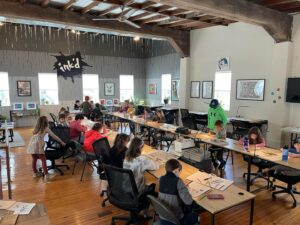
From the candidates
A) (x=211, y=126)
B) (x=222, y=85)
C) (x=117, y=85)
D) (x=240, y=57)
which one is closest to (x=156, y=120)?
(x=211, y=126)

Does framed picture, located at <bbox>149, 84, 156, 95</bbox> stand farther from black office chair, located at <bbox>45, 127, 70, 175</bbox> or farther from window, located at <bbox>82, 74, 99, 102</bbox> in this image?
black office chair, located at <bbox>45, 127, 70, 175</bbox>

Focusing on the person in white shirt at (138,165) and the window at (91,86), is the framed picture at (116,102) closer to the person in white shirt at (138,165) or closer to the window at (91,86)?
the window at (91,86)

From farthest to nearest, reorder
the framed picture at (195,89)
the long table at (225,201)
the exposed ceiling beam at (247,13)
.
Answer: the framed picture at (195,89)
the exposed ceiling beam at (247,13)
the long table at (225,201)

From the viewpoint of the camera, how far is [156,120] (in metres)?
6.87

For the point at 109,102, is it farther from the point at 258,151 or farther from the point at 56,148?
the point at 258,151

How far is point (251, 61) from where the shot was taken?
687cm

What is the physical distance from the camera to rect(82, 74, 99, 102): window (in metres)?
11.6

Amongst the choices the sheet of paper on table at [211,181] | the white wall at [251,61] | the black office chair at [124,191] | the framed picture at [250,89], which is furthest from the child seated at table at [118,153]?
the framed picture at [250,89]

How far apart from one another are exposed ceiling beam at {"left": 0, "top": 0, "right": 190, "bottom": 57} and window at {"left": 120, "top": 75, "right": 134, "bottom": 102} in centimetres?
467

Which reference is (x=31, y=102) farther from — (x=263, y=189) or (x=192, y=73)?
(x=263, y=189)

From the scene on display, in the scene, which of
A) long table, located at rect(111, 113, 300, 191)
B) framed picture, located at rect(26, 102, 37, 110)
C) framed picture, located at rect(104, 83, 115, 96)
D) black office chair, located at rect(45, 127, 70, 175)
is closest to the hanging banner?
framed picture, located at rect(104, 83, 115, 96)

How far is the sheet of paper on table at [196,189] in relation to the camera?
2.31 m

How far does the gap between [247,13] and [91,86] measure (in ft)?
27.9

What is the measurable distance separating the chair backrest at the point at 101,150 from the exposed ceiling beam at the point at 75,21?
13.8 feet
